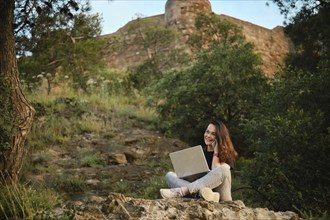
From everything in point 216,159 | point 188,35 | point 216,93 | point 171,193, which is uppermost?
point 188,35

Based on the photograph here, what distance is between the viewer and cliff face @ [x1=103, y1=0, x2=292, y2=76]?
70.8 ft

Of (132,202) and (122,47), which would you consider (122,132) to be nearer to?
(132,202)

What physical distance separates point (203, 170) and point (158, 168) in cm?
403

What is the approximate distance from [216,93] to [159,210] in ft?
24.1

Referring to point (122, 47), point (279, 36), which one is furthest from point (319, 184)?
point (279, 36)

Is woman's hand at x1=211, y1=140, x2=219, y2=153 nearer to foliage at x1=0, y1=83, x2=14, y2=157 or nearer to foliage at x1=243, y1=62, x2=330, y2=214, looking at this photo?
foliage at x1=243, y1=62, x2=330, y2=214

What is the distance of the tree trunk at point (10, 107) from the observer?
538 cm

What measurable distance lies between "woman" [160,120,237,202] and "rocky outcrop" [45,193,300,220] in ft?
1.32

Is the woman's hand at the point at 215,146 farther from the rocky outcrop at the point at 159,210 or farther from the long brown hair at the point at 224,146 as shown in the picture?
the rocky outcrop at the point at 159,210

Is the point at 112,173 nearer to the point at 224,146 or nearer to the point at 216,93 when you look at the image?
the point at 224,146

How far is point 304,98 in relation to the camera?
276 inches

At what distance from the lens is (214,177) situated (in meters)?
4.64

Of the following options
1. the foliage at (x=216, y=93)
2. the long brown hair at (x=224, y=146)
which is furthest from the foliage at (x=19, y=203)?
the foliage at (x=216, y=93)

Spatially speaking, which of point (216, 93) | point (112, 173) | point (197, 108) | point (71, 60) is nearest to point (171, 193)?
point (112, 173)
